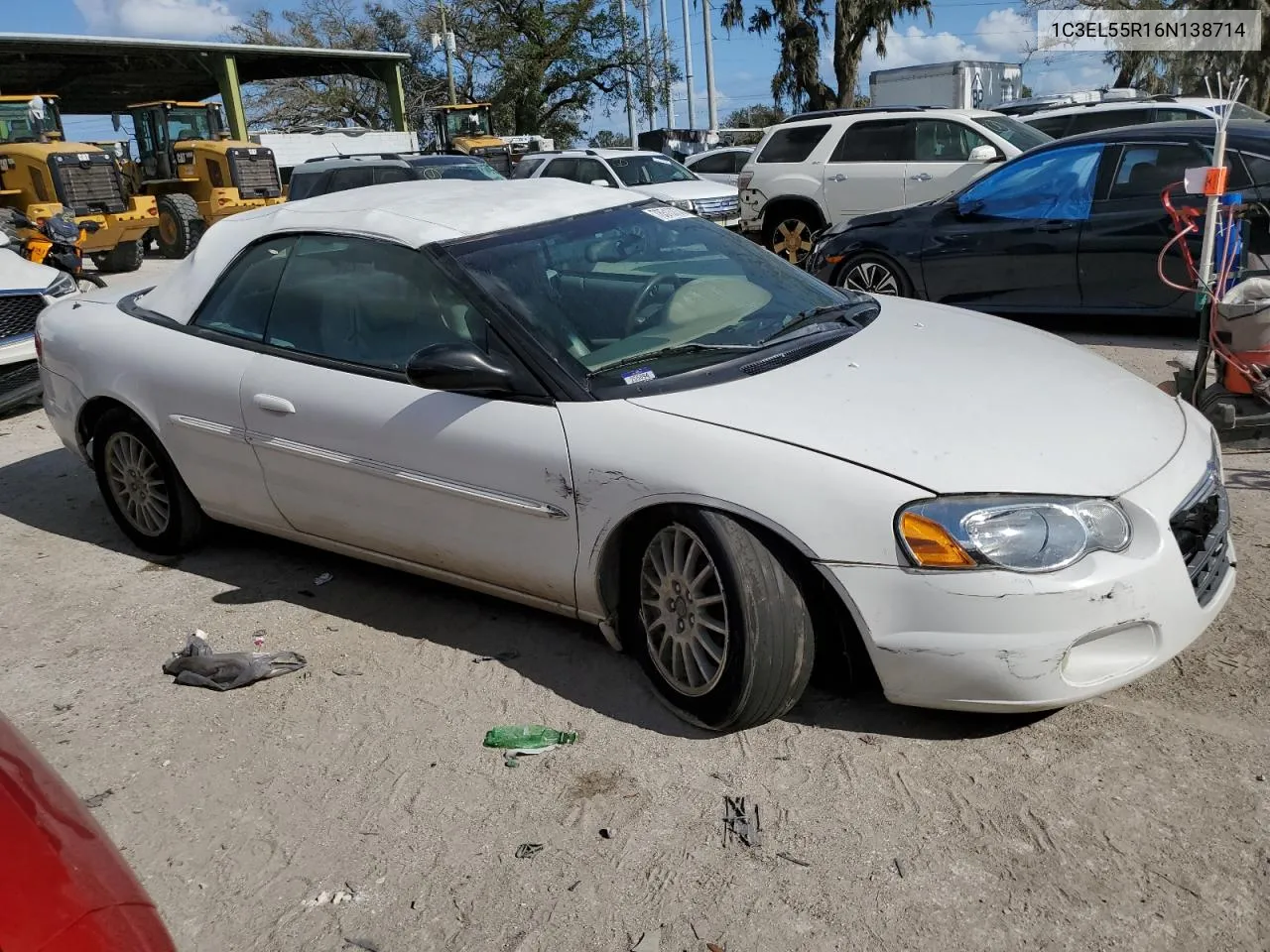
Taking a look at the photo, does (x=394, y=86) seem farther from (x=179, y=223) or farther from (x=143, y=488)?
(x=143, y=488)

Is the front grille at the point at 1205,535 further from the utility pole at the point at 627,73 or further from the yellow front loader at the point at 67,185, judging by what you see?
the utility pole at the point at 627,73

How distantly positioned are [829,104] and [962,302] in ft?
86.3

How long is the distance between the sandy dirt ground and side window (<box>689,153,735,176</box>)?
1792cm

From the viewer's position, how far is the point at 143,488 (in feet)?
15.7

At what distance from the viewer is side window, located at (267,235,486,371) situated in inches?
149

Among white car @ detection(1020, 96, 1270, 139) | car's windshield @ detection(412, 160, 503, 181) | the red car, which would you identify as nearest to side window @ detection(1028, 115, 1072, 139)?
white car @ detection(1020, 96, 1270, 139)

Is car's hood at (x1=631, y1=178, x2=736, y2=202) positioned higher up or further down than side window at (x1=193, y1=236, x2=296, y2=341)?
further down

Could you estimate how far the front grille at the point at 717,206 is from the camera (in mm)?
15641

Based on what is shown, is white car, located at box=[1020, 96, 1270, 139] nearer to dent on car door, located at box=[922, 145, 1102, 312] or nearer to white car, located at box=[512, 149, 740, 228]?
white car, located at box=[512, 149, 740, 228]

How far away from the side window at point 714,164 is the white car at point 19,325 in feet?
48.0

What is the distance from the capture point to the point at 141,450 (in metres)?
4.71

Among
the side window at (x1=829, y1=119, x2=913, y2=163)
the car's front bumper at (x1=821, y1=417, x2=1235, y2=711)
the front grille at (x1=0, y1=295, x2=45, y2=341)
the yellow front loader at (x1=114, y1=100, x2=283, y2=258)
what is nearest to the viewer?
the car's front bumper at (x1=821, y1=417, x2=1235, y2=711)

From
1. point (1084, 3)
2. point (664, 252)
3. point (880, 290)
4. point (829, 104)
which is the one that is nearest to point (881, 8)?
point (829, 104)

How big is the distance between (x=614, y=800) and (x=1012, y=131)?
10.8m
